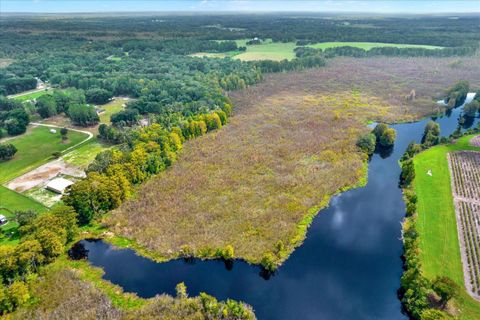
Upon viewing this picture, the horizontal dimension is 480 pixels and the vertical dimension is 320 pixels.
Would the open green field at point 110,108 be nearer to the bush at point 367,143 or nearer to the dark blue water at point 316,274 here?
the dark blue water at point 316,274

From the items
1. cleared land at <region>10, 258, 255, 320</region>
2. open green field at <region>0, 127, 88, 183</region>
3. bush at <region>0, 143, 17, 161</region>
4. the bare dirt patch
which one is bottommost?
cleared land at <region>10, 258, 255, 320</region>

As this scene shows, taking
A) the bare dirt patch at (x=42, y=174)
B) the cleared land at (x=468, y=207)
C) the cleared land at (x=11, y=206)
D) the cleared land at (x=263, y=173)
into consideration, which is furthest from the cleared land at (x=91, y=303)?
the cleared land at (x=468, y=207)

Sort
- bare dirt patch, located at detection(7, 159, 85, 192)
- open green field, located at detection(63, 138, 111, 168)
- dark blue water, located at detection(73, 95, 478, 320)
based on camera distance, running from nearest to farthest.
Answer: dark blue water, located at detection(73, 95, 478, 320)
bare dirt patch, located at detection(7, 159, 85, 192)
open green field, located at detection(63, 138, 111, 168)

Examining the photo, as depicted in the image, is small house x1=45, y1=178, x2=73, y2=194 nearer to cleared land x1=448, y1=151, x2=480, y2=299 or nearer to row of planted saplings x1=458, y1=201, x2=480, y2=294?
cleared land x1=448, y1=151, x2=480, y2=299

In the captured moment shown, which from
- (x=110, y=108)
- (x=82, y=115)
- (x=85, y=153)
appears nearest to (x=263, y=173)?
(x=85, y=153)

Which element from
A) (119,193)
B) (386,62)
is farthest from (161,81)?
(386,62)

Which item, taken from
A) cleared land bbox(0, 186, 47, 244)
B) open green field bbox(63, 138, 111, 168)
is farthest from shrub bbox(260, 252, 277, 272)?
open green field bbox(63, 138, 111, 168)

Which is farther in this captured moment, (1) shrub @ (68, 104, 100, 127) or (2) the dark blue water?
(1) shrub @ (68, 104, 100, 127)

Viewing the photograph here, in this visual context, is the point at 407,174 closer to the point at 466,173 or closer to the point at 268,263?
the point at 466,173
